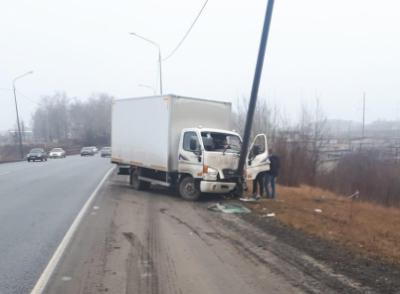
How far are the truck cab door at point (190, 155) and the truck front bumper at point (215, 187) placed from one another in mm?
360

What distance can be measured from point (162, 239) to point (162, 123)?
779 centimetres

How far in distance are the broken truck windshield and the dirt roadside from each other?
3.85 m

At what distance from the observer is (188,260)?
725 cm

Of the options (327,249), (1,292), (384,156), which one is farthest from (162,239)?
(384,156)

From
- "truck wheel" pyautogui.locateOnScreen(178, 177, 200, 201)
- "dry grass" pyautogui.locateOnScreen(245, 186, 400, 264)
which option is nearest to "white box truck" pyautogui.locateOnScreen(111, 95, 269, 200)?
"truck wheel" pyautogui.locateOnScreen(178, 177, 200, 201)

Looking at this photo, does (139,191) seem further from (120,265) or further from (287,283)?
(287,283)

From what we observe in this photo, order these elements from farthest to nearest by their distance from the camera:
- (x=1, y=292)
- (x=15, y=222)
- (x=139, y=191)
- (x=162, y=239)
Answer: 1. (x=139, y=191)
2. (x=15, y=222)
3. (x=162, y=239)
4. (x=1, y=292)

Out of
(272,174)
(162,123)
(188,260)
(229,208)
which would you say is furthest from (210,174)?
(188,260)

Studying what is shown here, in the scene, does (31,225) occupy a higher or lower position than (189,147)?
lower

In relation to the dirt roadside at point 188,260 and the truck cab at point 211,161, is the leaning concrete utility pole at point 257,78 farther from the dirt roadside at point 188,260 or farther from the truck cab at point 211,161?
the dirt roadside at point 188,260

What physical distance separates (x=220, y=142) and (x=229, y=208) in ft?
10.2

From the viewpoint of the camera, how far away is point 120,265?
22.4 ft

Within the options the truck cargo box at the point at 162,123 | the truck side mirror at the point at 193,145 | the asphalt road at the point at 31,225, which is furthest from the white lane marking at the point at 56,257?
the truck cargo box at the point at 162,123

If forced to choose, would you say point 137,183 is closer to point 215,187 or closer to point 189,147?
point 189,147
